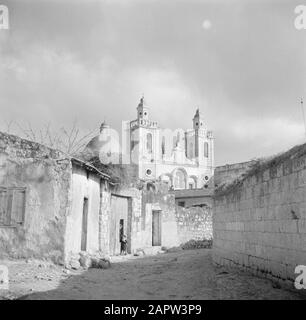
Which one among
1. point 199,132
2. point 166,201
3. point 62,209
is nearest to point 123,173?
point 166,201

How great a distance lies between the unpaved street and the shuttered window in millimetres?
1412

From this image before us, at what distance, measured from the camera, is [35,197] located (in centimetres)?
1049

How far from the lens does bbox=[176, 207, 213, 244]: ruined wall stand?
22.3 m

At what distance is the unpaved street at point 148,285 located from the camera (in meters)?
7.24

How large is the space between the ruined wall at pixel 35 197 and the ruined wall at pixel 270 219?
438cm

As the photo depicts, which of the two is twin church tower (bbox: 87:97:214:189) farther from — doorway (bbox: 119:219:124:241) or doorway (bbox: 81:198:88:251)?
doorway (bbox: 81:198:88:251)

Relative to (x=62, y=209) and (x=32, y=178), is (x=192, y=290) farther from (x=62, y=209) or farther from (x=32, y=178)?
(x=32, y=178)

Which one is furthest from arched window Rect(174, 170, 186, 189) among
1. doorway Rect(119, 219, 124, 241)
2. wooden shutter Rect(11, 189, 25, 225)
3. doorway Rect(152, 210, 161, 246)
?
wooden shutter Rect(11, 189, 25, 225)

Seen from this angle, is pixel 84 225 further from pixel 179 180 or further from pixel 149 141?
pixel 149 141

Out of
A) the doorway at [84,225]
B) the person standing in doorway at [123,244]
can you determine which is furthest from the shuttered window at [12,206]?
the person standing in doorway at [123,244]

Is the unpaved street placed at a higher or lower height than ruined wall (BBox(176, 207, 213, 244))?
lower

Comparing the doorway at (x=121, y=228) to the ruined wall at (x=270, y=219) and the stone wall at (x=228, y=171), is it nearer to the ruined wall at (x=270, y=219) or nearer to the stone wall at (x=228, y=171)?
the stone wall at (x=228, y=171)

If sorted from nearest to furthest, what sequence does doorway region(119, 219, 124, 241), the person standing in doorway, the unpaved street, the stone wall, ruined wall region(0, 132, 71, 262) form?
1. the unpaved street
2. ruined wall region(0, 132, 71, 262)
3. the person standing in doorway
4. doorway region(119, 219, 124, 241)
5. the stone wall

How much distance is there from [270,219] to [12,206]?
21.1 ft
